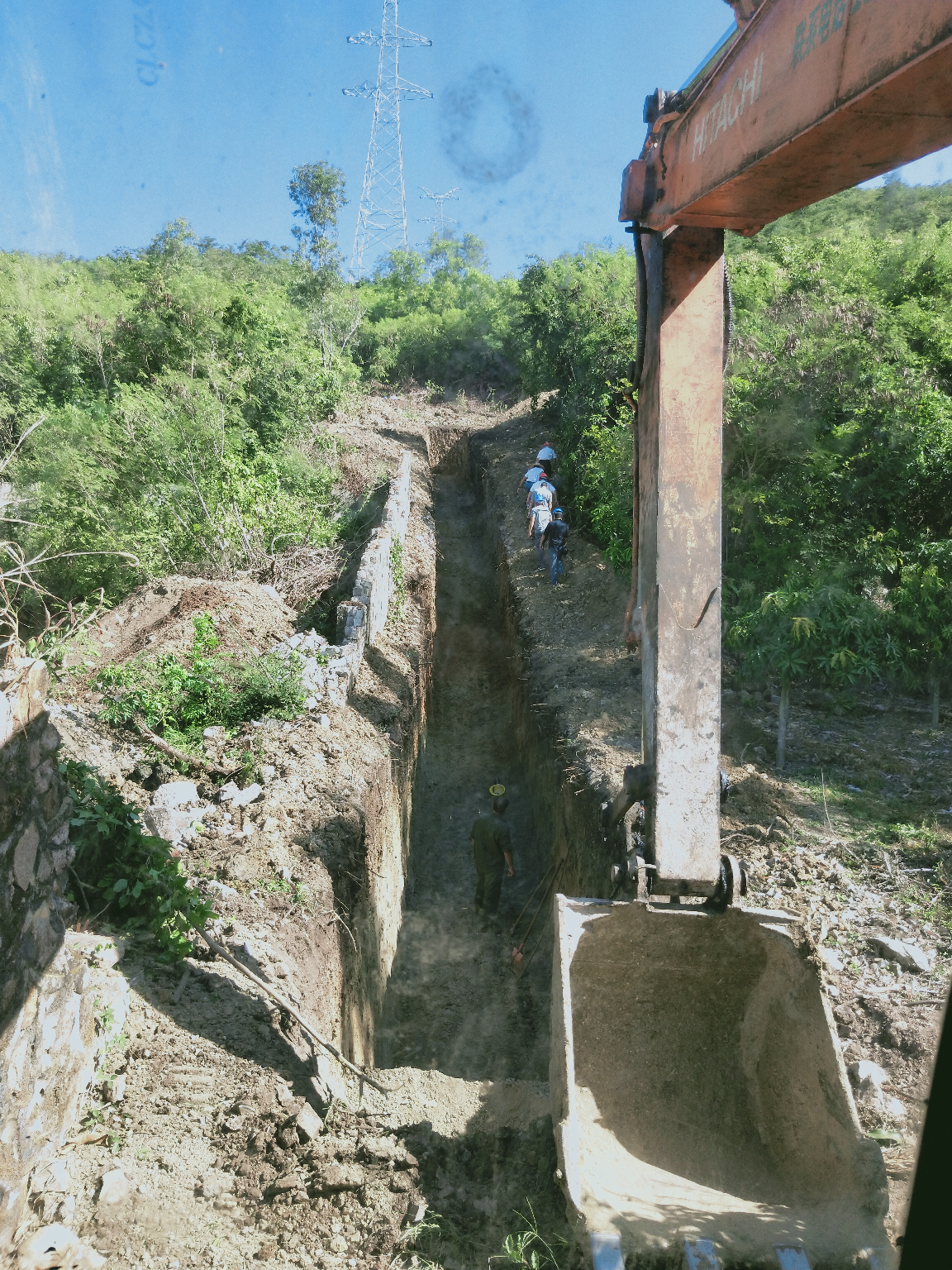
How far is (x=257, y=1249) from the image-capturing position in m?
3.45

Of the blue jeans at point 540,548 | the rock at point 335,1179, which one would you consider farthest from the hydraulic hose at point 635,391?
the blue jeans at point 540,548

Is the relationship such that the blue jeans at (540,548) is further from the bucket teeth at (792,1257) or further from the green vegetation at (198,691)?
the bucket teeth at (792,1257)

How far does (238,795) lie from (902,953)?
15.4 ft

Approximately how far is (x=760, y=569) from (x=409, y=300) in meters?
28.7

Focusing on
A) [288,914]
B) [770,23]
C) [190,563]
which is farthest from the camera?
[190,563]

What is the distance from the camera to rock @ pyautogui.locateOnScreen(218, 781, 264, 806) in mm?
6410

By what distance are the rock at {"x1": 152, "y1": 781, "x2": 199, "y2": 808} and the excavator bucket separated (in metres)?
3.27

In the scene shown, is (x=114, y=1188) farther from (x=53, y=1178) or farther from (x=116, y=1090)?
(x=116, y=1090)

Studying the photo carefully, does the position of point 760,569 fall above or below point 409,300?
below

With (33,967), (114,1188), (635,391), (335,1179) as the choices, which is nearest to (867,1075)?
(335,1179)

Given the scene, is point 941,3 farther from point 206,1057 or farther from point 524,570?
point 524,570

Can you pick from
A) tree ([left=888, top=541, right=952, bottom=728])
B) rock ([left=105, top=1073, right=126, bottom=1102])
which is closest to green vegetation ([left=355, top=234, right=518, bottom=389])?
tree ([left=888, top=541, right=952, bottom=728])

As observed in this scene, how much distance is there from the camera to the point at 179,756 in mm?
6617

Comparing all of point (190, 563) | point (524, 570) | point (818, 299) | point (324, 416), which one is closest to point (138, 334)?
point (324, 416)
